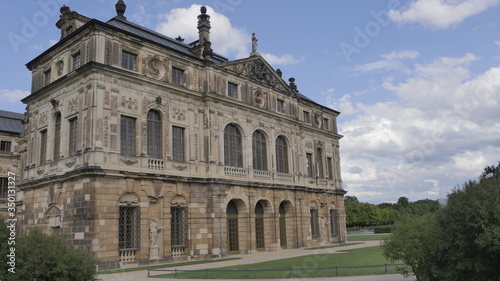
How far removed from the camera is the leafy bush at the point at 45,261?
12.1 metres

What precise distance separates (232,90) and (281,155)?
8.50 m

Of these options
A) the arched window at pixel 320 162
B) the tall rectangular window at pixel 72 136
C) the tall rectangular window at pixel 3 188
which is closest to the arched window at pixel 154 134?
the tall rectangular window at pixel 72 136

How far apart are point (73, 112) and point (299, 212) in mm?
21689

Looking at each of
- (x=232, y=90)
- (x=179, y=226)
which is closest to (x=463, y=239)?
(x=179, y=226)

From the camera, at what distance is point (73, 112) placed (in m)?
27.0

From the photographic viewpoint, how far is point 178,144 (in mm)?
30047

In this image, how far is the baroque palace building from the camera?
25.1 m

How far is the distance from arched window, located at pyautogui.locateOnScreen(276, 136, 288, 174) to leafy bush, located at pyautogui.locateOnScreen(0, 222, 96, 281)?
2710 centimetres

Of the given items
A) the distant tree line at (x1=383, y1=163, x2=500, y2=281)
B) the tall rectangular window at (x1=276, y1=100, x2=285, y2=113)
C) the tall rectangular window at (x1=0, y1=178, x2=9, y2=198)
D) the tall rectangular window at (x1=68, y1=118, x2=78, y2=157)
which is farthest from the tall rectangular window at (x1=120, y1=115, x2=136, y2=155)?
the tall rectangular window at (x1=0, y1=178, x2=9, y2=198)

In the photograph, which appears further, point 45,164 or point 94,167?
point 45,164

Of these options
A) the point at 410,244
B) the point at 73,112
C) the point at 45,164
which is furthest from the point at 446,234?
the point at 45,164

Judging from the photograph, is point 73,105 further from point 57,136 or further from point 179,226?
point 179,226

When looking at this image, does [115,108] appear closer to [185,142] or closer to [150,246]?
[185,142]

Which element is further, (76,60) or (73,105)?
(76,60)
